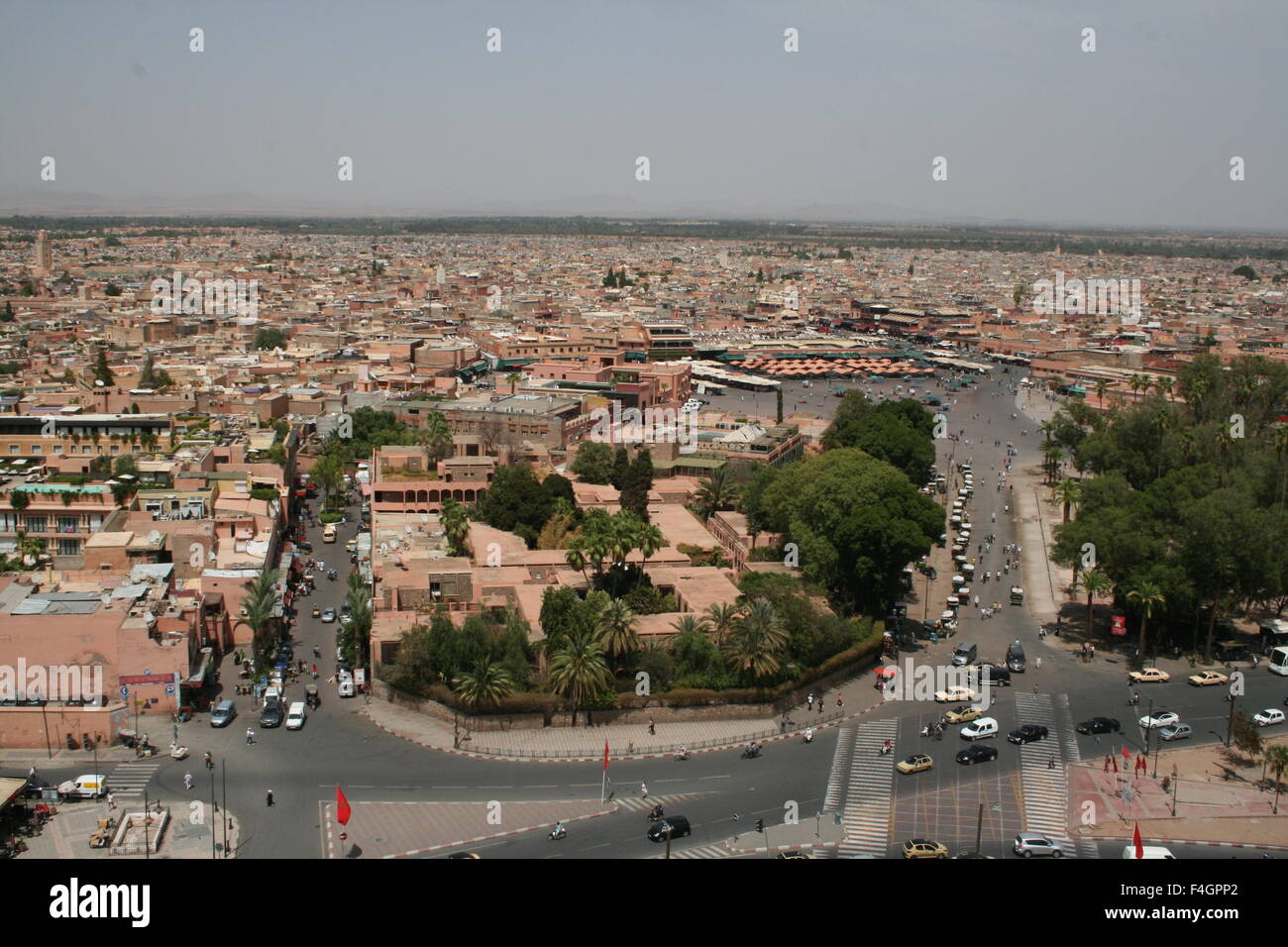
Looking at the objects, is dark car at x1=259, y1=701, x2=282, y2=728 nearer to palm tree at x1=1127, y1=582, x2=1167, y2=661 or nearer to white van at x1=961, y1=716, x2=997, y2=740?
white van at x1=961, y1=716, x2=997, y2=740

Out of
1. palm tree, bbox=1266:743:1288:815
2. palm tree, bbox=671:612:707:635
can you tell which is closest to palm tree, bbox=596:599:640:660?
palm tree, bbox=671:612:707:635

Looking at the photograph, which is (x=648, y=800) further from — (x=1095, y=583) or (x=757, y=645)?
(x=1095, y=583)

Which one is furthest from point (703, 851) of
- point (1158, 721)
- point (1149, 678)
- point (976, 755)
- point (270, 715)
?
point (1149, 678)

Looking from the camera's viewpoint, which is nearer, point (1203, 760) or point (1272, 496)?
point (1203, 760)

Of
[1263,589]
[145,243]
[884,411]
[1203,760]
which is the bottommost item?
[1203,760]

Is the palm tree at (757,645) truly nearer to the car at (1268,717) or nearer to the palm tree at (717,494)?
the car at (1268,717)
